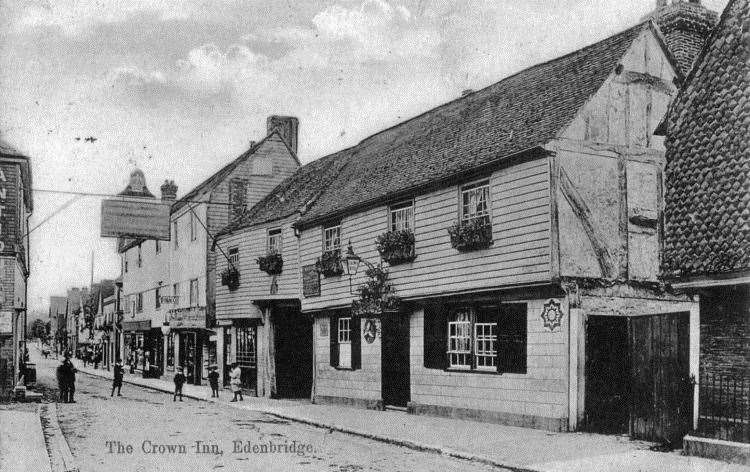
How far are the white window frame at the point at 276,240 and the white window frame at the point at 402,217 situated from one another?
726 centimetres

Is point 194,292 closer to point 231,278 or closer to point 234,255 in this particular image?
point 234,255

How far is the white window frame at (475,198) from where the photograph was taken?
1716cm

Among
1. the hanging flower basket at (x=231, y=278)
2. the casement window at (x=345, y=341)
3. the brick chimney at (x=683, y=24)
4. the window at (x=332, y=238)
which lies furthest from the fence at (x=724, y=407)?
the hanging flower basket at (x=231, y=278)

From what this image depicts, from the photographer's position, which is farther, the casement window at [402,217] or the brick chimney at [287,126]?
the brick chimney at [287,126]

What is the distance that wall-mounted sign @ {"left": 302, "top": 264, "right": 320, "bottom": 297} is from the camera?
23.9 meters

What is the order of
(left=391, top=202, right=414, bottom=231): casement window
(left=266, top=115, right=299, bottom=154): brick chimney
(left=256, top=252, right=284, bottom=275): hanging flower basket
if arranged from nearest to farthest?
(left=391, top=202, right=414, bottom=231): casement window < (left=256, top=252, right=284, bottom=275): hanging flower basket < (left=266, top=115, right=299, bottom=154): brick chimney

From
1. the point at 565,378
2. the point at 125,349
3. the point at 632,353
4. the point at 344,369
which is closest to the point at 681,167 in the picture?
the point at 632,353

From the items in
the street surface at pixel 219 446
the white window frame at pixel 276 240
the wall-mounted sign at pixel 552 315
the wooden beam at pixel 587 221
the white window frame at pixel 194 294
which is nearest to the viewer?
the street surface at pixel 219 446

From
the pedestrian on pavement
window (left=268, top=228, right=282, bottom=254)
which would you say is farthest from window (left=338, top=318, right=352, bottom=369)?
the pedestrian on pavement

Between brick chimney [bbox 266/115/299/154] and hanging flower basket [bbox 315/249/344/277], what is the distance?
13.3m

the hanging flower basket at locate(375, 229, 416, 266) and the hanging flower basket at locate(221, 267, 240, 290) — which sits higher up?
the hanging flower basket at locate(375, 229, 416, 266)

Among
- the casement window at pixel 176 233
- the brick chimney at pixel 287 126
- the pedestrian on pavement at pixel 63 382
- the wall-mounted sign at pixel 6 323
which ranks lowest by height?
the pedestrian on pavement at pixel 63 382

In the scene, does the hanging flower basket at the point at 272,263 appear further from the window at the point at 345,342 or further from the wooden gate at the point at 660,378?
the wooden gate at the point at 660,378

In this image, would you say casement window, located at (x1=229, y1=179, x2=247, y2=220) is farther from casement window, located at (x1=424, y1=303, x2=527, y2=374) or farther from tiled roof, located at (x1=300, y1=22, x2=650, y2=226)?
casement window, located at (x1=424, y1=303, x2=527, y2=374)
